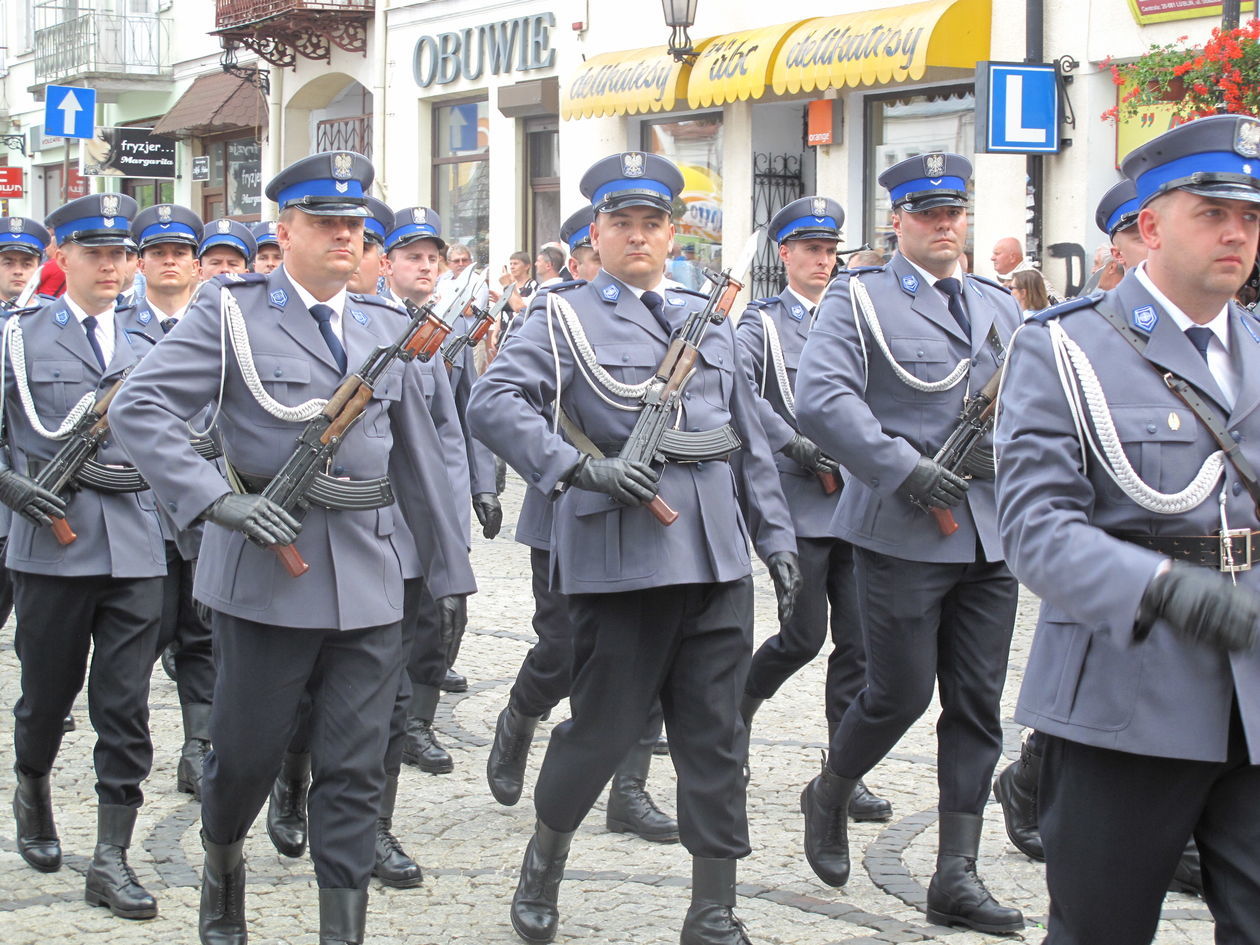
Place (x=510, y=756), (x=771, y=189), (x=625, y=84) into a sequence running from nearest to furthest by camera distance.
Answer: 1. (x=510, y=756)
2. (x=771, y=189)
3. (x=625, y=84)

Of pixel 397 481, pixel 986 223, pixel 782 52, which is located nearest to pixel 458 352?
pixel 397 481

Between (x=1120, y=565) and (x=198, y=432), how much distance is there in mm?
4122

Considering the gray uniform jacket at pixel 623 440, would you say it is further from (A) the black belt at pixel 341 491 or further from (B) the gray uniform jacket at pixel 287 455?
(A) the black belt at pixel 341 491

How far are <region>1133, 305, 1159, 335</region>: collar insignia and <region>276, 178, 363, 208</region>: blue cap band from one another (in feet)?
6.72

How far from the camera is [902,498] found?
5066 mm

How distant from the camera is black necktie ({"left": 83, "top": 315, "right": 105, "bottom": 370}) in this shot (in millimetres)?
5773

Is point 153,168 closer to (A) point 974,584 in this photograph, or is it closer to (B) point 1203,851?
(A) point 974,584

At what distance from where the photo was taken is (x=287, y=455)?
4488mm

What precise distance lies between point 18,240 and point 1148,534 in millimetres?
5985

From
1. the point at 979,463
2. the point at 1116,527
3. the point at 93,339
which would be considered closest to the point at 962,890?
the point at 979,463

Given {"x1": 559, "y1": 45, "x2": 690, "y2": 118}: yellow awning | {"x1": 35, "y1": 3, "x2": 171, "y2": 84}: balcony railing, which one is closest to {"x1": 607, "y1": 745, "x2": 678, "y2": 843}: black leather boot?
{"x1": 559, "y1": 45, "x2": 690, "y2": 118}: yellow awning

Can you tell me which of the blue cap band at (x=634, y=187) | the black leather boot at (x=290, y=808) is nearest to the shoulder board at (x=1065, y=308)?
the blue cap band at (x=634, y=187)

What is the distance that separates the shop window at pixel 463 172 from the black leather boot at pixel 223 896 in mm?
18910

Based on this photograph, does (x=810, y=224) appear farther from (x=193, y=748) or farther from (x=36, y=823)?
(x=36, y=823)
